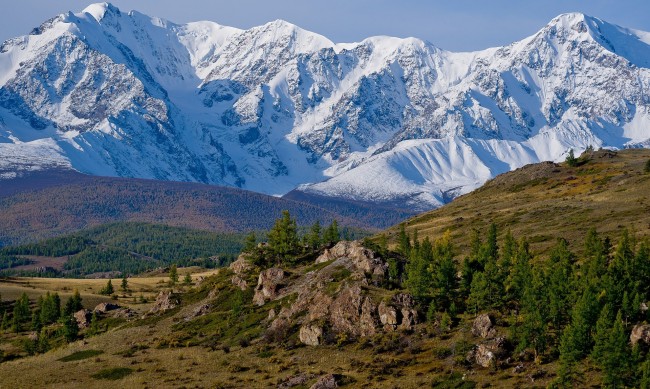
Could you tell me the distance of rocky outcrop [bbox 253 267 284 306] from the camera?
14112 centimetres

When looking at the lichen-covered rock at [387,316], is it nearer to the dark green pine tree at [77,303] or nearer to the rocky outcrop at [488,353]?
the rocky outcrop at [488,353]

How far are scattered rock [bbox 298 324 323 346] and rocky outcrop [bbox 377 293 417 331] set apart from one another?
8.15 meters

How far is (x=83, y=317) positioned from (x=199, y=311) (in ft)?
111

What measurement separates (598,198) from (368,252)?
7963 centimetres

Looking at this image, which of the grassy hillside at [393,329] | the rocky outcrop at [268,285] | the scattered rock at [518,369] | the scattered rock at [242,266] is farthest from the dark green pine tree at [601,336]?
the scattered rock at [242,266]

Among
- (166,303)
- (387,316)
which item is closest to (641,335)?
(387,316)

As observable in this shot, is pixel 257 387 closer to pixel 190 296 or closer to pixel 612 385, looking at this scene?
pixel 612 385

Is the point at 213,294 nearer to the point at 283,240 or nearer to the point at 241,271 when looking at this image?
the point at 241,271

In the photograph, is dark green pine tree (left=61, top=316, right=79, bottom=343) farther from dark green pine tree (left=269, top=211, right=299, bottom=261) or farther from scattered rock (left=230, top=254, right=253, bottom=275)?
dark green pine tree (left=269, top=211, right=299, bottom=261)

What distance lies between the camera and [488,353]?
326ft

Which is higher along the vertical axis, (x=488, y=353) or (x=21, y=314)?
(x=21, y=314)

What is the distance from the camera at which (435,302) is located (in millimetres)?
118188

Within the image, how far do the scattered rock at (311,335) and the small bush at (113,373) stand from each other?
22.3 meters

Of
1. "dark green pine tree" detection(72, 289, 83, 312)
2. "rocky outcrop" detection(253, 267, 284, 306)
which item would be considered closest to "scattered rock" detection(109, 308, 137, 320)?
"dark green pine tree" detection(72, 289, 83, 312)
